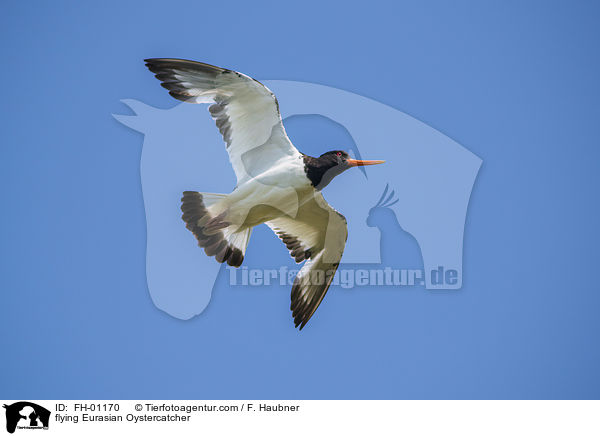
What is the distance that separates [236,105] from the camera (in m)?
6.69

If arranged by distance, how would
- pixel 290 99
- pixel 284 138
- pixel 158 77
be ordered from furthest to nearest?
pixel 290 99, pixel 284 138, pixel 158 77

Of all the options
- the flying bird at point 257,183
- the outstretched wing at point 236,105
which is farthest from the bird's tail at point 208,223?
the outstretched wing at point 236,105

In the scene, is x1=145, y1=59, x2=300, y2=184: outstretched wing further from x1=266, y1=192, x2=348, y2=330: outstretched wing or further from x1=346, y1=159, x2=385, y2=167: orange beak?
x1=266, y1=192, x2=348, y2=330: outstretched wing

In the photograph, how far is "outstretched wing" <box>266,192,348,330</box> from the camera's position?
7.19 meters

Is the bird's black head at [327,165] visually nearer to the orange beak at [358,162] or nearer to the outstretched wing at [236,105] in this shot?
the orange beak at [358,162]

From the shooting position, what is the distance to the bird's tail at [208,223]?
695 cm

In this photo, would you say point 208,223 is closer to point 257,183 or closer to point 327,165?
point 257,183

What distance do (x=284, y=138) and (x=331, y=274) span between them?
1515mm

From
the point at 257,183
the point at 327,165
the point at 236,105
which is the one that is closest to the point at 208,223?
the point at 257,183

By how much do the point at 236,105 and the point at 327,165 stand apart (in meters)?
1.00
